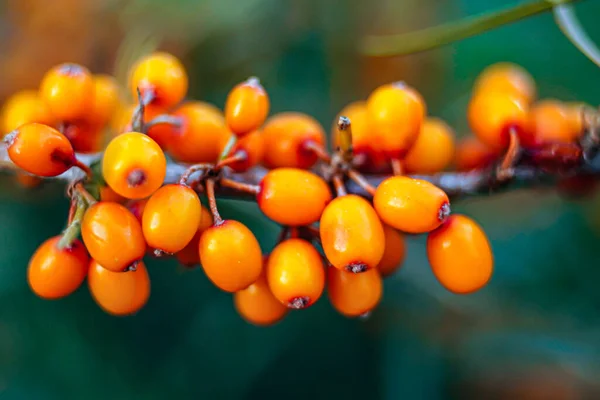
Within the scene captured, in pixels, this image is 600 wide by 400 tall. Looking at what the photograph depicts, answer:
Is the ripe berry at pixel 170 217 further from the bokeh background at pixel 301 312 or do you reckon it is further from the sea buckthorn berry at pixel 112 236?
the bokeh background at pixel 301 312

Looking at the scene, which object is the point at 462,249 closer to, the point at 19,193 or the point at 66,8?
the point at 19,193

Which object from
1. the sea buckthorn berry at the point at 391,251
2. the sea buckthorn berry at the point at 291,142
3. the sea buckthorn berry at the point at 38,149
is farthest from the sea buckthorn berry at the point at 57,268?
the sea buckthorn berry at the point at 391,251

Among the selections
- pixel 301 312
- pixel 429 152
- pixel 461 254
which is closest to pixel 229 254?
pixel 461 254

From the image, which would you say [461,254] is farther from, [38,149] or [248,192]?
[38,149]

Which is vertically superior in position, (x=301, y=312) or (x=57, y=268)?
(x=57, y=268)

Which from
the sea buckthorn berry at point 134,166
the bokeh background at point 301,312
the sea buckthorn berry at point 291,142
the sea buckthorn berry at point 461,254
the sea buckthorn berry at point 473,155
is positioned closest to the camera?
the sea buckthorn berry at point 134,166

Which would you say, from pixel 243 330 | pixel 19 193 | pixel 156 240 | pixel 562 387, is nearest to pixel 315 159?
pixel 156 240
